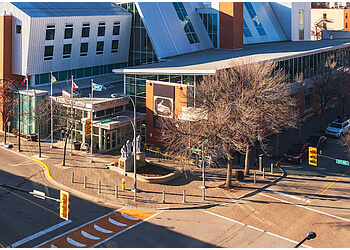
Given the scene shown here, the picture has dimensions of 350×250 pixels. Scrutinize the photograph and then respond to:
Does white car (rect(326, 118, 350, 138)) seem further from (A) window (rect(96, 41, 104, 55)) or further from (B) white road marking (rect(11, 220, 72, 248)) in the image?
(B) white road marking (rect(11, 220, 72, 248))

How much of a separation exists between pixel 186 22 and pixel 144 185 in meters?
33.6

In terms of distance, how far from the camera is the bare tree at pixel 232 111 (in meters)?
32.2

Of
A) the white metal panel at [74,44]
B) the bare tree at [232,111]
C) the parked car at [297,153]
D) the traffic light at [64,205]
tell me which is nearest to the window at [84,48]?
the white metal panel at [74,44]

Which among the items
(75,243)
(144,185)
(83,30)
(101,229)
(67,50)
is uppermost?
(83,30)

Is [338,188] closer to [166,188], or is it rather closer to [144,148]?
A: [166,188]

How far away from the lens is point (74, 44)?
2117 inches

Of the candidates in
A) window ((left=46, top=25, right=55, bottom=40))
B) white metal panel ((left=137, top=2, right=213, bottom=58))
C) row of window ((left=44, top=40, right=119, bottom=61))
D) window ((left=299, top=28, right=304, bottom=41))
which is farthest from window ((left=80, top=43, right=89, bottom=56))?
window ((left=299, top=28, right=304, bottom=41))

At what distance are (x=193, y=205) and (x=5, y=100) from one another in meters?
26.3

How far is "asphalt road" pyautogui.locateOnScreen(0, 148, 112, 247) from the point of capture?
86.7 feet

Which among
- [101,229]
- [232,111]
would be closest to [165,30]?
[232,111]

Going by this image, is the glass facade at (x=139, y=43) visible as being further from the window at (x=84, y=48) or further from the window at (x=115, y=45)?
the window at (x=84, y=48)

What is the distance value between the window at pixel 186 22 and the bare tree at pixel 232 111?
25920 mm

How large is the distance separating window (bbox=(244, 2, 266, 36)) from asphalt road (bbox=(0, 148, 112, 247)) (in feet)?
156

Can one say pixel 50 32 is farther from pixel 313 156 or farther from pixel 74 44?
pixel 313 156
